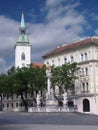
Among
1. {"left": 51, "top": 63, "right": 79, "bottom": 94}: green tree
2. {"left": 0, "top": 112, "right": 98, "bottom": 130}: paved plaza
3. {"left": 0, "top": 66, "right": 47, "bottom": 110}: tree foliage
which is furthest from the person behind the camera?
{"left": 0, "top": 66, "right": 47, "bottom": 110}: tree foliage

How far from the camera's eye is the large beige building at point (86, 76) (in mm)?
68625

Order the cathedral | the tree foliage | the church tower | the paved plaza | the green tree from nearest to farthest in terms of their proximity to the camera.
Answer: the paved plaza
the cathedral
the green tree
the tree foliage
the church tower

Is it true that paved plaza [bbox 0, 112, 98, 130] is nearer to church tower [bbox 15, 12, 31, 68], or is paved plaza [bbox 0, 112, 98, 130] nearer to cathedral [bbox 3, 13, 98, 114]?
cathedral [bbox 3, 13, 98, 114]

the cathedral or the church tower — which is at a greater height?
the church tower

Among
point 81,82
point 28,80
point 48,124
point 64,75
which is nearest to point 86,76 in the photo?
point 81,82

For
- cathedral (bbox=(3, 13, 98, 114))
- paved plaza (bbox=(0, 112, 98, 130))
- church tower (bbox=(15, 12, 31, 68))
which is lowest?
paved plaza (bbox=(0, 112, 98, 130))

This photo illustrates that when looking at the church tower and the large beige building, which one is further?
the church tower

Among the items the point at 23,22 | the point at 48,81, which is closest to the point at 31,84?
the point at 48,81

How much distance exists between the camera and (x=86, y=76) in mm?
70750

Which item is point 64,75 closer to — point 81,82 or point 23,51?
point 81,82

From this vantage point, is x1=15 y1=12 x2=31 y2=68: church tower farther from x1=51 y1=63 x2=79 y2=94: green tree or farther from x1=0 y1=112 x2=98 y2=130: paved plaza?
x1=0 y1=112 x2=98 y2=130: paved plaza

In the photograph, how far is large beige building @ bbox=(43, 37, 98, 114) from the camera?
68625 mm

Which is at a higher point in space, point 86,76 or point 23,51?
point 23,51

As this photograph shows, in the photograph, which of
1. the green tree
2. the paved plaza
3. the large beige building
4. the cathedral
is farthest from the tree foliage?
the paved plaza
